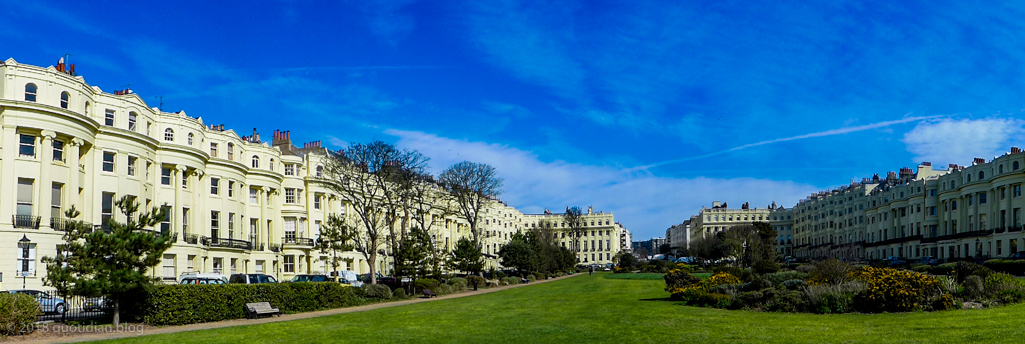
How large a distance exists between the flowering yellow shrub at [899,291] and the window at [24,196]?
4073cm

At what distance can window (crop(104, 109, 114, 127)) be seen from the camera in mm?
46969

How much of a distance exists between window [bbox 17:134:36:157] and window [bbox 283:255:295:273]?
29.1 meters

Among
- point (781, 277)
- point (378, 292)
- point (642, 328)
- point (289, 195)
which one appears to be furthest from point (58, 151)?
point (781, 277)

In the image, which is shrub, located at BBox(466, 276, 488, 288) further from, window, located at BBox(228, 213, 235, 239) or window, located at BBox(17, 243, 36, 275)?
window, located at BBox(17, 243, 36, 275)

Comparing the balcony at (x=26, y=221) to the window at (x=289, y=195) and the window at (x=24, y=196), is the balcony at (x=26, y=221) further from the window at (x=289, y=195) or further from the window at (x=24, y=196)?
the window at (x=289, y=195)

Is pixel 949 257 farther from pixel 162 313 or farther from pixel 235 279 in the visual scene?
pixel 162 313

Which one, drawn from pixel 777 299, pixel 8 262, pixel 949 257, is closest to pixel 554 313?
pixel 777 299

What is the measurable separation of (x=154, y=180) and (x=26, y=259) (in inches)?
526

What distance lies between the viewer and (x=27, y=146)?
134 feet

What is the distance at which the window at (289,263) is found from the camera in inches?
2692

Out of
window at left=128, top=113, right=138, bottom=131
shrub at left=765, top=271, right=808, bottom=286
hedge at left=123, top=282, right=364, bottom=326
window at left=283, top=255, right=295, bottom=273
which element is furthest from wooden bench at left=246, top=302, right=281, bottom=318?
window at left=283, top=255, right=295, bottom=273

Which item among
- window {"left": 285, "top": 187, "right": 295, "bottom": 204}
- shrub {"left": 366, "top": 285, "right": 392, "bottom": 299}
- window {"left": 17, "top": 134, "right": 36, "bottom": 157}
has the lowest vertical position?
shrub {"left": 366, "top": 285, "right": 392, "bottom": 299}

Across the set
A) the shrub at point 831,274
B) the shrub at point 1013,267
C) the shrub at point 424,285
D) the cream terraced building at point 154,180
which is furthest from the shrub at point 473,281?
the shrub at point 1013,267

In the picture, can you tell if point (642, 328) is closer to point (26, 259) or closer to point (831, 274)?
point (831, 274)
